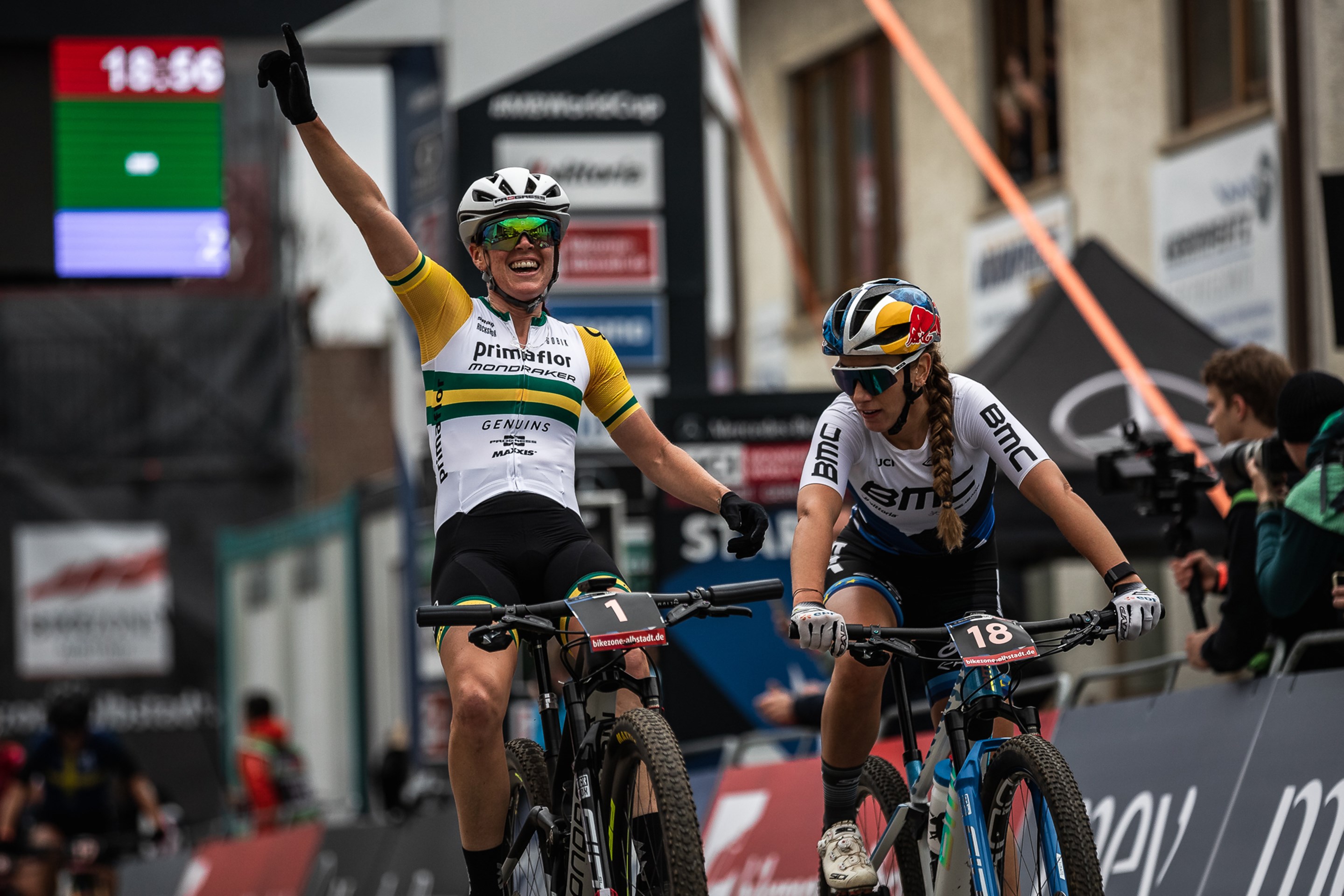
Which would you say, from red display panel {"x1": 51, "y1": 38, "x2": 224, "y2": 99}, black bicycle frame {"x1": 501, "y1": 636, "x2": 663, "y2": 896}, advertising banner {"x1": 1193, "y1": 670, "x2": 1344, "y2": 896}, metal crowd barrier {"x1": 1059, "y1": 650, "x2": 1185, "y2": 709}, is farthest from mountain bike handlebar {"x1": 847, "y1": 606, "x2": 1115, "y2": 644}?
red display panel {"x1": 51, "y1": 38, "x2": 224, "y2": 99}

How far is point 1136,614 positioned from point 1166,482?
2.77 meters

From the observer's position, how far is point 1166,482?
7.87 meters

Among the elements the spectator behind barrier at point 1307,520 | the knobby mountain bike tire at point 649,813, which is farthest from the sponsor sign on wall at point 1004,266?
the knobby mountain bike tire at point 649,813

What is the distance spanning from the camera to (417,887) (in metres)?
11.6

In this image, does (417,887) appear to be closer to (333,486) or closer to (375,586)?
(375,586)

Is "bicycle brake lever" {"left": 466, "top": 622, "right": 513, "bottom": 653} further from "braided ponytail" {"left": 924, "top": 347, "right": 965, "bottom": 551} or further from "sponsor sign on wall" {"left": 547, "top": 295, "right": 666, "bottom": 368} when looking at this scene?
"sponsor sign on wall" {"left": 547, "top": 295, "right": 666, "bottom": 368}

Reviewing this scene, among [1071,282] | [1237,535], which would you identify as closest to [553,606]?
[1237,535]

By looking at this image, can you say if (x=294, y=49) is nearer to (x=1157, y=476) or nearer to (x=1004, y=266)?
(x=1157, y=476)

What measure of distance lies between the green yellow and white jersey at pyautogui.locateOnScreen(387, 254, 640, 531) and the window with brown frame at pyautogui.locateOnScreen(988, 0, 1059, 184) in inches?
523

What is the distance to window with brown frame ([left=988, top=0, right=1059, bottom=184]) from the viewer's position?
18812 millimetres

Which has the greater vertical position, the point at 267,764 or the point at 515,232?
the point at 515,232

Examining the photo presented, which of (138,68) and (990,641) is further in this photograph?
(138,68)

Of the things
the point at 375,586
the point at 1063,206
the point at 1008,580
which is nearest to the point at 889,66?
the point at 1063,206

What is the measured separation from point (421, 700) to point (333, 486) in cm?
2823
